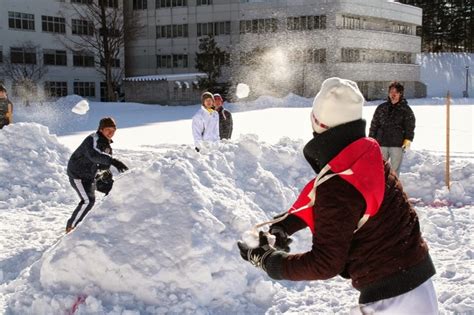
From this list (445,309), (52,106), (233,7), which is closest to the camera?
(445,309)

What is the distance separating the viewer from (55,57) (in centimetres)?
4991

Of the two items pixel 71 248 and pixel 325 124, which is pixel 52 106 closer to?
pixel 71 248

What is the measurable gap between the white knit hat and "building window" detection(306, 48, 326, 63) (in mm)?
46530

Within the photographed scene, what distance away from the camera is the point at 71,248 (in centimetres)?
499

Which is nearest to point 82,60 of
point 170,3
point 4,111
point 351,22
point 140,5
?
point 140,5

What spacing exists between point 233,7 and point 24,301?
164 feet

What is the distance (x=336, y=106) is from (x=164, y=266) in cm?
321

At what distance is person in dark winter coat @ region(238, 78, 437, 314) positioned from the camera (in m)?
1.94

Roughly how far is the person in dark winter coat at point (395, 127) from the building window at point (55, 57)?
151 feet

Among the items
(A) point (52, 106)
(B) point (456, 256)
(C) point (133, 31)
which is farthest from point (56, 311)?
(C) point (133, 31)

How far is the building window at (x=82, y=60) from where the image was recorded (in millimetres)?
51219

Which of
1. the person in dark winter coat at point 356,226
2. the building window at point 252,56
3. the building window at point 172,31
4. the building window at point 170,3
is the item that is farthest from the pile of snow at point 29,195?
the building window at point 170,3

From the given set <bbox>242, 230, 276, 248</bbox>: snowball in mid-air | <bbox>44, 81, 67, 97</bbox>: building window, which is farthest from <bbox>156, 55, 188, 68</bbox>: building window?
<bbox>242, 230, 276, 248</bbox>: snowball in mid-air

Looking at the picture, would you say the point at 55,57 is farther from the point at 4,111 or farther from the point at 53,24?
the point at 4,111
